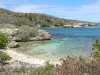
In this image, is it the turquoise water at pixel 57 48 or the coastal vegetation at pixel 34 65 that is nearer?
the coastal vegetation at pixel 34 65

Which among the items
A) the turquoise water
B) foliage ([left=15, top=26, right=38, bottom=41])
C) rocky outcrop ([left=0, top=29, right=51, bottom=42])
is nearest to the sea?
the turquoise water

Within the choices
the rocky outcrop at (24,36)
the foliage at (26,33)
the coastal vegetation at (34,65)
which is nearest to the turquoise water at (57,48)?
the rocky outcrop at (24,36)

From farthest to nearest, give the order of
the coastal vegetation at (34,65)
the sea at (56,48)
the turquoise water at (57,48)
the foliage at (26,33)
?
the foliage at (26,33) < the turquoise water at (57,48) < the sea at (56,48) < the coastal vegetation at (34,65)

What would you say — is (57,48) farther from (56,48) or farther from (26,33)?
(26,33)

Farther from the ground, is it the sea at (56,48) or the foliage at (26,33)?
the foliage at (26,33)

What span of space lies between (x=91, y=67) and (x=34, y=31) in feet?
122

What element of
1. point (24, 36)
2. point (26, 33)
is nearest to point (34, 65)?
point (24, 36)

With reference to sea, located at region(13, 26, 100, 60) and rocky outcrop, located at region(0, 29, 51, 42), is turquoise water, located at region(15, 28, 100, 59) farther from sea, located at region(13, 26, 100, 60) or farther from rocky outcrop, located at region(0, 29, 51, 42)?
rocky outcrop, located at region(0, 29, 51, 42)

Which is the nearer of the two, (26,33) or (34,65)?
(34,65)

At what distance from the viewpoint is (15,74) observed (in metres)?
10.4

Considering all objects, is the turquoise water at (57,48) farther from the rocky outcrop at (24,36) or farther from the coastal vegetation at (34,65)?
the coastal vegetation at (34,65)

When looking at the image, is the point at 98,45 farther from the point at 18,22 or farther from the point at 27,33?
the point at 18,22

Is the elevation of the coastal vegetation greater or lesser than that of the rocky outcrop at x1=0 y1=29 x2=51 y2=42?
greater

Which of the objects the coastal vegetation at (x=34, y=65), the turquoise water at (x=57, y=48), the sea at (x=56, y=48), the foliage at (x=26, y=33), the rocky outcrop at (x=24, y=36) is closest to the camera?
the coastal vegetation at (x=34, y=65)
